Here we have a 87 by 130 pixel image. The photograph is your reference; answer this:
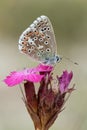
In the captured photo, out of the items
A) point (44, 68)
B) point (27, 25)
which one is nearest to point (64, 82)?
point (44, 68)

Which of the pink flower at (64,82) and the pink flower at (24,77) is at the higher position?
the pink flower at (24,77)

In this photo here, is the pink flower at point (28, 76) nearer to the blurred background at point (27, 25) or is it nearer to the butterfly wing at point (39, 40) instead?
the butterfly wing at point (39, 40)

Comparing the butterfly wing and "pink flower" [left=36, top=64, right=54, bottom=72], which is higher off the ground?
the butterfly wing

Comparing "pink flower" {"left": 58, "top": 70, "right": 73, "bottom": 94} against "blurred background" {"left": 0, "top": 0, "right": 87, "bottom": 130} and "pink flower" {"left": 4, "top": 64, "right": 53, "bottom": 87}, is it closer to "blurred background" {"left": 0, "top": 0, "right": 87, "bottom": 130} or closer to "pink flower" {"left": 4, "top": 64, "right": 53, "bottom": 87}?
"pink flower" {"left": 4, "top": 64, "right": 53, "bottom": 87}

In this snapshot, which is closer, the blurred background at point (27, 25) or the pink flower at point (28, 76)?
the pink flower at point (28, 76)

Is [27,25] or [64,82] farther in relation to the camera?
[27,25]

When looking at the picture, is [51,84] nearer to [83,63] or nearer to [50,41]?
[50,41]

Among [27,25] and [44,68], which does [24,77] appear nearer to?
[44,68]

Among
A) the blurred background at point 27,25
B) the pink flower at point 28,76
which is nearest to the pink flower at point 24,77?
the pink flower at point 28,76

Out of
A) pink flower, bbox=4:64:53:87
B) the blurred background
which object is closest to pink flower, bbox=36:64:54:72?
pink flower, bbox=4:64:53:87
